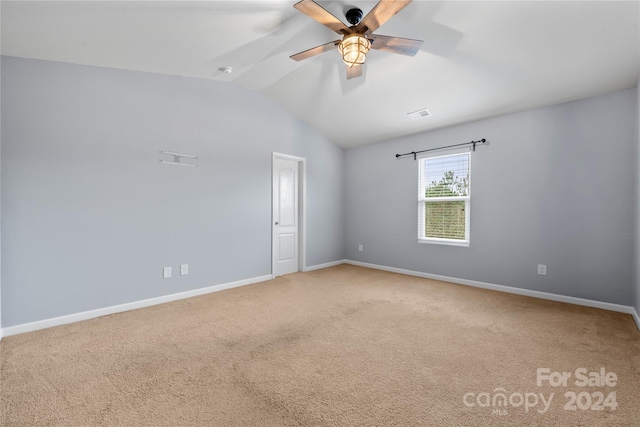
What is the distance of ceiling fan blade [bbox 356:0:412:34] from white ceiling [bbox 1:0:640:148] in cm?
36

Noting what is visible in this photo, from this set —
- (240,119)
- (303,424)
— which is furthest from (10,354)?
(240,119)

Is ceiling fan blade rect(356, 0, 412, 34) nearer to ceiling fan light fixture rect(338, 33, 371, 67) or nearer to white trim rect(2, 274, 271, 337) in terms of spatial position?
ceiling fan light fixture rect(338, 33, 371, 67)

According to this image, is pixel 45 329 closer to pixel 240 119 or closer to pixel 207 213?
pixel 207 213

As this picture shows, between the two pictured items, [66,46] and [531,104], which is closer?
[66,46]

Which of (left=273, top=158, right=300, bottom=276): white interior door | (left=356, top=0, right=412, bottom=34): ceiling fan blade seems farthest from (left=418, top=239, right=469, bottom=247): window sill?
(left=356, top=0, right=412, bottom=34): ceiling fan blade

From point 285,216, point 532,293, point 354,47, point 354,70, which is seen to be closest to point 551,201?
point 532,293

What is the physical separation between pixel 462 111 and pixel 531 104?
791 millimetres

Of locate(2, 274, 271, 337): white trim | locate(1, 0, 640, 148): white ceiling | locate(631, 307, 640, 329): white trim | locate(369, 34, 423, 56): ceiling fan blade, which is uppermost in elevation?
locate(1, 0, 640, 148): white ceiling

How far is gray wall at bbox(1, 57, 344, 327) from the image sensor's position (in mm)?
2762

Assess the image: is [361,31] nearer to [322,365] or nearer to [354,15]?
[354,15]

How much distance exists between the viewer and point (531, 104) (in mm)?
3682

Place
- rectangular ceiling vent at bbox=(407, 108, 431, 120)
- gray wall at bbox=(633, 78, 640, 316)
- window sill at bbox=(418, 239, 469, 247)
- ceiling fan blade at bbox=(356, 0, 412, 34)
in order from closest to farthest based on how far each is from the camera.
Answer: ceiling fan blade at bbox=(356, 0, 412, 34), gray wall at bbox=(633, 78, 640, 316), rectangular ceiling vent at bbox=(407, 108, 431, 120), window sill at bbox=(418, 239, 469, 247)

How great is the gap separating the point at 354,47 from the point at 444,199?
3079 millimetres

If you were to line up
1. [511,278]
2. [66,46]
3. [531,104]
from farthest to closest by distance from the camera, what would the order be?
[511,278], [531,104], [66,46]
